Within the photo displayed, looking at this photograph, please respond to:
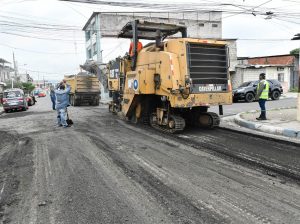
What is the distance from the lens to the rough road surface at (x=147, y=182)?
409 centimetres

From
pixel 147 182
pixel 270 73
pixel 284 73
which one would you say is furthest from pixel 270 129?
pixel 284 73

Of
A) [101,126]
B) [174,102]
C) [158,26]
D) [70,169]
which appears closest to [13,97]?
[101,126]

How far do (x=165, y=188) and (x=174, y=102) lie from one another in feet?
A: 14.7

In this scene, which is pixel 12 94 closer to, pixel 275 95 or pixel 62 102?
pixel 62 102

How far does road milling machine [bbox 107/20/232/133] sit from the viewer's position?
9219 mm

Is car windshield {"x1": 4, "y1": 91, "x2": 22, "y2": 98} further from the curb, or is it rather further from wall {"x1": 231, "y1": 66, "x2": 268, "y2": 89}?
wall {"x1": 231, "y1": 66, "x2": 268, "y2": 89}

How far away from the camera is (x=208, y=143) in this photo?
8.27m

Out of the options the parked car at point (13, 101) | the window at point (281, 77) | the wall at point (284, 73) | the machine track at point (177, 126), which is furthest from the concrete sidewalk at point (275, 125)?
the window at point (281, 77)

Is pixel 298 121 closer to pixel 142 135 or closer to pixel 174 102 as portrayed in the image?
pixel 174 102

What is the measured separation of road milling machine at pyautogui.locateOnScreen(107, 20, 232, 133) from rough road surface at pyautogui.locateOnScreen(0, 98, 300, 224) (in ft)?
4.31

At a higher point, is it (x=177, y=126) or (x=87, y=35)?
(x=87, y=35)

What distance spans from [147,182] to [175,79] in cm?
448

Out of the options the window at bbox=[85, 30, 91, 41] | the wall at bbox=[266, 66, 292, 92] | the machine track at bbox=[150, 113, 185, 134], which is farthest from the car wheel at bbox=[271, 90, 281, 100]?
the window at bbox=[85, 30, 91, 41]

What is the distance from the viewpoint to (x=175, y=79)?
9.17 meters
